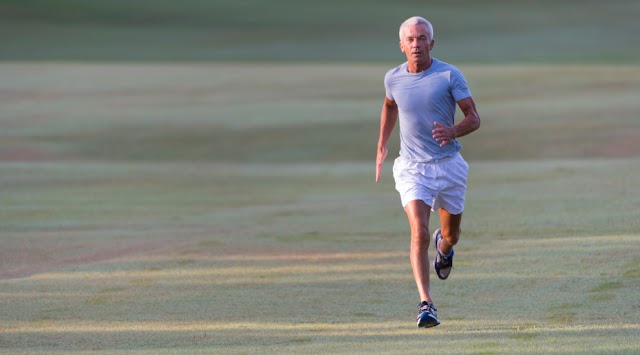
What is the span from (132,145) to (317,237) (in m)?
13.5

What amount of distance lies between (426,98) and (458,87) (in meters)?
0.19

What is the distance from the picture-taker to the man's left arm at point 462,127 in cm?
712

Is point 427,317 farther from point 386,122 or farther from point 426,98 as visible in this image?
point 386,122

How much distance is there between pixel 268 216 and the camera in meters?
13.6

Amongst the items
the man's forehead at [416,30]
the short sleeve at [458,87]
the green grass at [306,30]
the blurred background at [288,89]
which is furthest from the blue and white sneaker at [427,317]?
the green grass at [306,30]

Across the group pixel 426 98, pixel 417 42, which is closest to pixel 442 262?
pixel 426 98

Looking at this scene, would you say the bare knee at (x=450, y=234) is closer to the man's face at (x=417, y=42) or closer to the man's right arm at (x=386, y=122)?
the man's right arm at (x=386, y=122)

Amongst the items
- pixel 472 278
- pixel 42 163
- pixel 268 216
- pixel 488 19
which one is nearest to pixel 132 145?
pixel 42 163

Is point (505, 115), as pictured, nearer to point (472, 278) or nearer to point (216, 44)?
point (472, 278)

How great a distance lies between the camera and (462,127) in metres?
7.11

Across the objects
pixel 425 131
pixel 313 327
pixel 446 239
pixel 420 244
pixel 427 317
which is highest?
pixel 425 131

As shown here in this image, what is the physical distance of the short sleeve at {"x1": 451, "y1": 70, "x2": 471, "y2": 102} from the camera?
23.5 feet

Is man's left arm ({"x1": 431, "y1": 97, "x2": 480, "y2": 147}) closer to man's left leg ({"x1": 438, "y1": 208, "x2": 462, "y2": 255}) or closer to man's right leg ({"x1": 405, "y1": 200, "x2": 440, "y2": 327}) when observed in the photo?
man's right leg ({"x1": 405, "y1": 200, "x2": 440, "y2": 327})

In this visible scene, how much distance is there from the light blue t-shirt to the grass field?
106 centimetres
